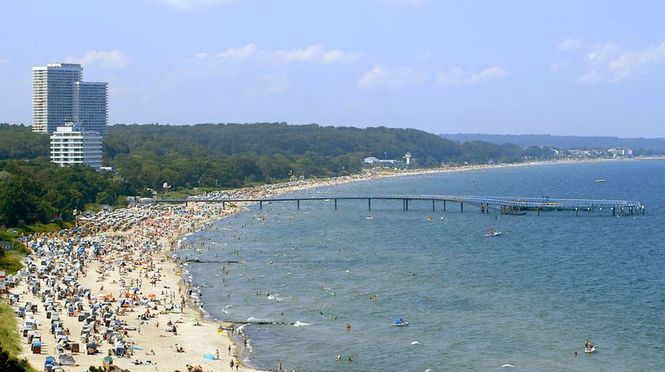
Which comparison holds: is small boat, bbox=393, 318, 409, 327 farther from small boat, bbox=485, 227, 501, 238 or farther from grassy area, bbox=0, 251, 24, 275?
small boat, bbox=485, 227, 501, 238

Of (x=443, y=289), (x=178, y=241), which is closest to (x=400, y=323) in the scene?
(x=443, y=289)

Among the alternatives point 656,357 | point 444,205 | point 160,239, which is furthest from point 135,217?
point 656,357

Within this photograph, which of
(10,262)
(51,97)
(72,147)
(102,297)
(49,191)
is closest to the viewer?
(102,297)

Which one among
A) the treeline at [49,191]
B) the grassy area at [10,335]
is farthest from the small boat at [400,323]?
the treeline at [49,191]

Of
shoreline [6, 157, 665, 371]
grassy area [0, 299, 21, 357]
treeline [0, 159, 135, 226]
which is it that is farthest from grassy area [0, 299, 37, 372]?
treeline [0, 159, 135, 226]

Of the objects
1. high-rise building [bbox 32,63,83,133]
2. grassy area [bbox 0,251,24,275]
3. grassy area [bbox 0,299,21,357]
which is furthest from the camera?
high-rise building [bbox 32,63,83,133]

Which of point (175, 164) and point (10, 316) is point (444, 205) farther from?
point (10, 316)

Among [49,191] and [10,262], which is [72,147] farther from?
[10,262]
